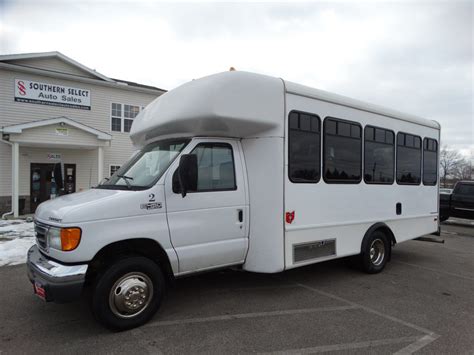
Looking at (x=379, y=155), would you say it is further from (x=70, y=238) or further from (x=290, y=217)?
(x=70, y=238)

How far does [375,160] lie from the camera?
611cm

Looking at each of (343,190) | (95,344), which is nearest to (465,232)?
(343,190)

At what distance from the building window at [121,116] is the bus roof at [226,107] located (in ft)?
40.9

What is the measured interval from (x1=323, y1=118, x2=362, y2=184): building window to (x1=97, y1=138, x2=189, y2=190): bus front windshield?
2.35m

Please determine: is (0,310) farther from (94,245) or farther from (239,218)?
(239,218)

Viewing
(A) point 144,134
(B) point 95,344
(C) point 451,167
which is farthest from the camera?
(C) point 451,167

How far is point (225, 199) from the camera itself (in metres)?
4.45

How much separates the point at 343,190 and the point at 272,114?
74.2 inches

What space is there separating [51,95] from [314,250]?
1414 cm

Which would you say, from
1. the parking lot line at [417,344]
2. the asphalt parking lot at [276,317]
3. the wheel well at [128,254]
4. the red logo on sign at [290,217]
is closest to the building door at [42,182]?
the asphalt parking lot at [276,317]

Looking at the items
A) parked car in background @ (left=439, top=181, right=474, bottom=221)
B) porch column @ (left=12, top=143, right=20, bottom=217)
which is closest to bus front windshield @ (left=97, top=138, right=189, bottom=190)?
porch column @ (left=12, top=143, right=20, bottom=217)

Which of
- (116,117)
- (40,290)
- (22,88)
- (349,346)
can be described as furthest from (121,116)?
(349,346)

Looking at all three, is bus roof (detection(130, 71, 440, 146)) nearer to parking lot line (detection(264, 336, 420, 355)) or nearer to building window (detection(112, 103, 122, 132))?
parking lot line (detection(264, 336, 420, 355))

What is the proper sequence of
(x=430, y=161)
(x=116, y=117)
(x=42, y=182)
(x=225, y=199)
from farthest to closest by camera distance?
(x=116, y=117) < (x=42, y=182) < (x=430, y=161) < (x=225, y=199)
